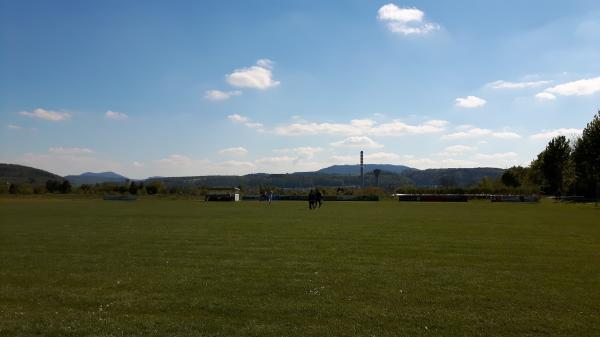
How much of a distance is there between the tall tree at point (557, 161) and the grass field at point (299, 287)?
72535mm

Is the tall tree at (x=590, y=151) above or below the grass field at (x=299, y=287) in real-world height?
above

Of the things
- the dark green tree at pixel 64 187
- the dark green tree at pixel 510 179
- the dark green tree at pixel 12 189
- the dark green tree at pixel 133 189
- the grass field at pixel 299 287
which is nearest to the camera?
the grass field at pixel 299 287

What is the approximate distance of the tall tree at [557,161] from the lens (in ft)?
281

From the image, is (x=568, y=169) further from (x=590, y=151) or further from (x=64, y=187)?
(x=64, y=187)

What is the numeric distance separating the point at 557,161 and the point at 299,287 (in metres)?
86.6

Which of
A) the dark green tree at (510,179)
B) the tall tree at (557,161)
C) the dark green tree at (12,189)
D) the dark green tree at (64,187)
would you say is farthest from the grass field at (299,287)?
the dark green tree at (64,187)

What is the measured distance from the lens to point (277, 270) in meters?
13.4

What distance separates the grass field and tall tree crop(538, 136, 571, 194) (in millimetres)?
72535

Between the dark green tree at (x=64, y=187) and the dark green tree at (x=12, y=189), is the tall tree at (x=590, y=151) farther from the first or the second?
the dark green tree at (x=12, y=189)

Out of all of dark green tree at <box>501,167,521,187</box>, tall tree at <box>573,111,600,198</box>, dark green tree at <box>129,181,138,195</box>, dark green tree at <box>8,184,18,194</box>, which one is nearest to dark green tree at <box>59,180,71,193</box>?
dark green tree at <box>8,184,18,194</box>

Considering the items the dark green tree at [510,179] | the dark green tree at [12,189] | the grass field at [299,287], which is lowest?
the grass field at [299,287]

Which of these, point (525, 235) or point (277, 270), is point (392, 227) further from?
point (277, 270)

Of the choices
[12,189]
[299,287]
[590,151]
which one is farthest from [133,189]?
[299,287]

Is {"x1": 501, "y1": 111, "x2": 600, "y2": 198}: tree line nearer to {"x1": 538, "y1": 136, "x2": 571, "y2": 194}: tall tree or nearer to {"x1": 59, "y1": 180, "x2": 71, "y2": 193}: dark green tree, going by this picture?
{"x1": 538, "y1": 136, "x2": 571, "y2": 194}: tall tree
